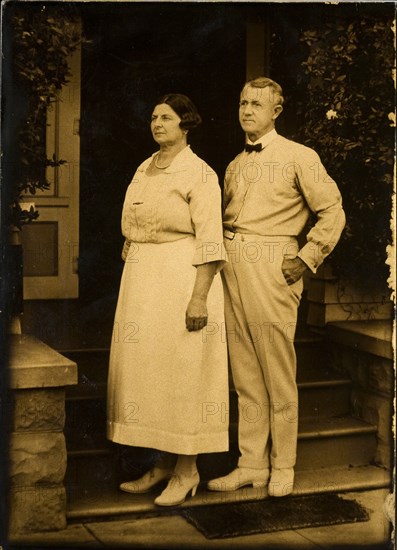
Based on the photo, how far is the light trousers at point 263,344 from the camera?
498 centimetres

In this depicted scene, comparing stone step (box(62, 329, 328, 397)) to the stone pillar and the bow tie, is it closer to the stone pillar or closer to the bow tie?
the stone pillar

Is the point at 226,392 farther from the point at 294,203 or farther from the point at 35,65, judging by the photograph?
the point at 35,65

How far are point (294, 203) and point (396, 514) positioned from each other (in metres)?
1.61

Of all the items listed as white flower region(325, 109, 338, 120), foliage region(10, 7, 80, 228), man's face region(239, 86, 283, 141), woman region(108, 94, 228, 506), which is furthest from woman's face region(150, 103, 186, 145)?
white flower region(325, 109, 338, 120)

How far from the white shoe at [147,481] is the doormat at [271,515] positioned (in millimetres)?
206

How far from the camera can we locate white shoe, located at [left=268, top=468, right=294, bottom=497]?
5.05 m

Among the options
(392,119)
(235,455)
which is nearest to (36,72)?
(392,119)

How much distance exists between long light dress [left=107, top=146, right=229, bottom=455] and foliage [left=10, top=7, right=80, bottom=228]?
0.49m

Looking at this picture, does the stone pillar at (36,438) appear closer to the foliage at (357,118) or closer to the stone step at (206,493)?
the stone step at (206,493)

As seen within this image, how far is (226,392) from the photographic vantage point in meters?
4.94

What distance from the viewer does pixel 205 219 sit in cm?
480

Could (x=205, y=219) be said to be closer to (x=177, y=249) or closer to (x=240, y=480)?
(x=177, y=249)

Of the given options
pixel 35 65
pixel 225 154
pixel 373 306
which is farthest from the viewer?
pixel 373 306

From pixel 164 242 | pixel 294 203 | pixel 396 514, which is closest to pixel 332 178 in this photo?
pixel 294 203
